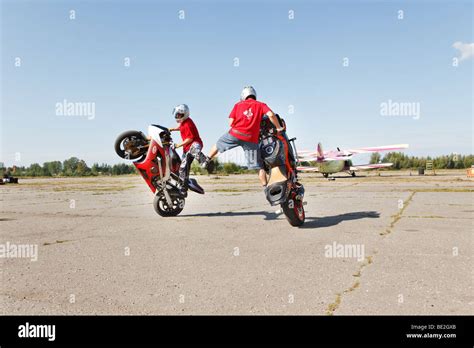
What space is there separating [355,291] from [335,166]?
1411 inches

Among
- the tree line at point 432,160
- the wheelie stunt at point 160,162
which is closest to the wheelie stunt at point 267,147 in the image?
the wheelie stunt at point 160,162

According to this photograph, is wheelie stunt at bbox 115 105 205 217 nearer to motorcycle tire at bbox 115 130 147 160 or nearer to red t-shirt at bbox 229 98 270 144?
motorcycle tire at bbox 115 130 147 160

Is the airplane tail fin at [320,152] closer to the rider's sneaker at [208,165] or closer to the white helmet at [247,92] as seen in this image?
the rider's sneaker at [208,165]

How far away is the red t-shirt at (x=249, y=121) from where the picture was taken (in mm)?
5922

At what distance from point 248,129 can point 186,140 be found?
198 cm

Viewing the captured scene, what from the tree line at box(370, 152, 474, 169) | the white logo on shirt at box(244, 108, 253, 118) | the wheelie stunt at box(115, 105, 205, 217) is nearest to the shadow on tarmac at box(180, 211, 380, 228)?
the wheelie stunt at box(115, 105, 205, 217)

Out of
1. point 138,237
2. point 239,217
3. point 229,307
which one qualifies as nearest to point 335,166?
point 239,217

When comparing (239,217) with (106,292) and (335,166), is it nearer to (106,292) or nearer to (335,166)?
(106,292)

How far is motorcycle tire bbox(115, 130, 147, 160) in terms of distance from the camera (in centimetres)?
756

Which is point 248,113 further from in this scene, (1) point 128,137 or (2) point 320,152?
(2) point 320,152

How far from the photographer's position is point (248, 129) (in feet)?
19.4

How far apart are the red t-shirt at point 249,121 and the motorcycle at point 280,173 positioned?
0.17 meters

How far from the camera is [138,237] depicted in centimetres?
532

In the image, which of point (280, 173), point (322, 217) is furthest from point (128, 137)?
point (322, 217)
